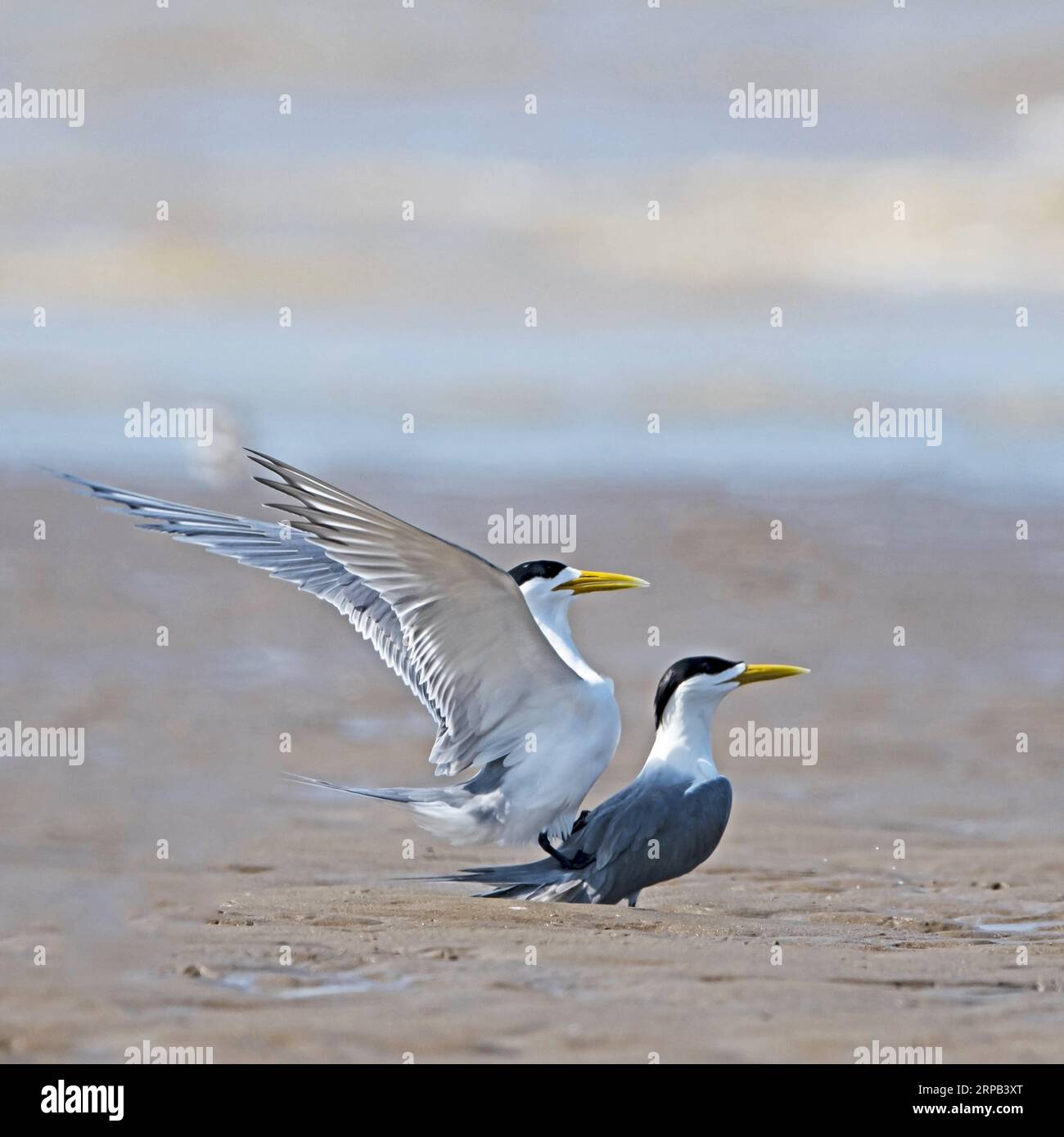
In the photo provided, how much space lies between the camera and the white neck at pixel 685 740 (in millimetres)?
7582

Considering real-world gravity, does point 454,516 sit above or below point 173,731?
above

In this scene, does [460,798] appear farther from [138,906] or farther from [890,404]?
[890,404]

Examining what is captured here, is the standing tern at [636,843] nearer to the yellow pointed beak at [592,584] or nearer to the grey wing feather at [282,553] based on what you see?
the yellow pointed beak at [592,584]

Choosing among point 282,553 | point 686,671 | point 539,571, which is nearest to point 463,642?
point 539,571

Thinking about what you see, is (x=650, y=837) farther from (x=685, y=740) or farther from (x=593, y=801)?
A: (x=593, y=801)

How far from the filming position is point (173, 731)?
10.9m

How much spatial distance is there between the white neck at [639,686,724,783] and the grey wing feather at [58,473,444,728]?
3.79 ft

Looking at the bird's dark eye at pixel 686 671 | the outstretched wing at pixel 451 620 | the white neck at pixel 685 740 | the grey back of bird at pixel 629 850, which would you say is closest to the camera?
the outstretched wing at pixel 451 620

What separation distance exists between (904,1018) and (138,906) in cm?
297

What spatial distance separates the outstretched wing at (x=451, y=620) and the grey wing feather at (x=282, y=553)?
54 centimetres

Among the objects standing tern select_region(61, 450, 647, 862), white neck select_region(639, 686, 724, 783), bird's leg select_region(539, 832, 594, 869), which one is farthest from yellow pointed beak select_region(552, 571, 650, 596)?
bird's leg select_region(539, 832, 594, 869)

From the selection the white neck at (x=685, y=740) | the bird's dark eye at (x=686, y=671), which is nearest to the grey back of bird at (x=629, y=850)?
the white neck at (x=685, y=740)

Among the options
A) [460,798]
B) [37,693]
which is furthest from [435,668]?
[37,693]

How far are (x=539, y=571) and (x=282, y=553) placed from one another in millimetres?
1276
